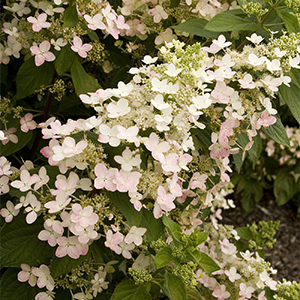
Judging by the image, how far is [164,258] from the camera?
0.91 meters

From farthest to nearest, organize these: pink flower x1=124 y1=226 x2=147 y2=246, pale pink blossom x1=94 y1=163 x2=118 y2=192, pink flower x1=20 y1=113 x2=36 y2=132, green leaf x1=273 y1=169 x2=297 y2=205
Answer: green leaf x1=273 y1=169 x2=297 y2=205, pink flower x1=20 y1=113 x2=36 y2=132, pink flower x1=124 y1=226 x2=147 y2=246, pale pink blossom x1=94 y1=163 x2=118 y2=192

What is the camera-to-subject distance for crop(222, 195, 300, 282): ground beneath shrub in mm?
2900

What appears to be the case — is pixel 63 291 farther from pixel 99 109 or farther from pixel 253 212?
pixel 253 212

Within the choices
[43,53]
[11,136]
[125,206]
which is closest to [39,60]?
[43,53]

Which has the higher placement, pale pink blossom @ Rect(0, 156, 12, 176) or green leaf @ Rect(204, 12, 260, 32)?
green leaf @ Rect(204, 12, 260, 32)

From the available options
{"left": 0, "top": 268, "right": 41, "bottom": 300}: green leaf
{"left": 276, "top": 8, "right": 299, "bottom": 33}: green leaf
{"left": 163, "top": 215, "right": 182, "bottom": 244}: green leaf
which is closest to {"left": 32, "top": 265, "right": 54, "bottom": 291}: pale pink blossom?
{"left": 0, "top": 268, "right": 41, "bottom": 300}: green leaf

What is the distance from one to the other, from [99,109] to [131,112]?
8 centimetres

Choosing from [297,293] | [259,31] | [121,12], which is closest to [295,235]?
[297,293]

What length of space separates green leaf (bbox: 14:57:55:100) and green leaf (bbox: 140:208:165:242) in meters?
0.50

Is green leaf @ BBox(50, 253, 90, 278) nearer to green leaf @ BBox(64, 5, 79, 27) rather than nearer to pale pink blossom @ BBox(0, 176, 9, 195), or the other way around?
pale pink blossom @ BBox(0, 176, 9, 195)

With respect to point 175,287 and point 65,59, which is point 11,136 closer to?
point 65,59

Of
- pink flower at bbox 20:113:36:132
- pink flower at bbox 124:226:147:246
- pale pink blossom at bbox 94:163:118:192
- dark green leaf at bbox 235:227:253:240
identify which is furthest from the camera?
dark green leaf at bbox 235:227:253:240

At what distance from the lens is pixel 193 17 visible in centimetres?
130

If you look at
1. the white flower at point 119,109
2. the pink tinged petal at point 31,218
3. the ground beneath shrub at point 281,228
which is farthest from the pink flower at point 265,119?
the ground beneath shrub at point 281,228
